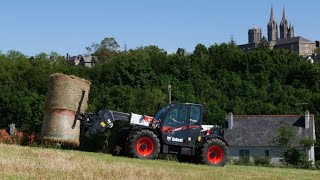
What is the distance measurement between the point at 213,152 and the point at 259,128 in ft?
142

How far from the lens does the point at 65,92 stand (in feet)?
70.1

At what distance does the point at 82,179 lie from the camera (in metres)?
11.7

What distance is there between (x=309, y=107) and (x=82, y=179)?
7415 centimetres

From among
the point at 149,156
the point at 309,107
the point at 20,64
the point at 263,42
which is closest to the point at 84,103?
the point at 149,156

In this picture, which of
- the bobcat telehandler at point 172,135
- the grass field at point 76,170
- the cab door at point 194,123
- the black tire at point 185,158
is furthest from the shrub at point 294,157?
the grass field at point 76,170

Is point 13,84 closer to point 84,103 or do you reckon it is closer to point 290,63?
point 290,63

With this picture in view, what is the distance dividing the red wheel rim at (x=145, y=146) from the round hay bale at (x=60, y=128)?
2.58 m

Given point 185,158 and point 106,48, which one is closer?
point 185,158

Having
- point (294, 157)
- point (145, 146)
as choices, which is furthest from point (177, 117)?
point (294, 157)

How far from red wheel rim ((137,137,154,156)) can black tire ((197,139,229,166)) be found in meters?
1.62

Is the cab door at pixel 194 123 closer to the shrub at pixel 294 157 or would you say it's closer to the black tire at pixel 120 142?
the black tire at pixel 120 142

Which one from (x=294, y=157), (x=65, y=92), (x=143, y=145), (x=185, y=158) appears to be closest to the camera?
(x=143, y=145)

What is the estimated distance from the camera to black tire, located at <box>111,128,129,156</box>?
20281 millimetres

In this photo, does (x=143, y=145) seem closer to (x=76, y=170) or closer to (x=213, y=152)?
(x=213, y=152)
